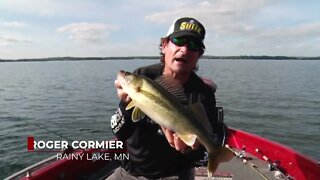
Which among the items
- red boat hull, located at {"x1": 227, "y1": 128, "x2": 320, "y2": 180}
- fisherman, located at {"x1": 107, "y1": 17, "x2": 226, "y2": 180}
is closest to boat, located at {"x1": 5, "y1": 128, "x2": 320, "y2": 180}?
red boat hull, located at {"x1": 227, "y1": 128, "x2": 320, "y2": 180}

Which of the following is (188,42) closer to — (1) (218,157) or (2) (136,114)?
(2) (136,114)

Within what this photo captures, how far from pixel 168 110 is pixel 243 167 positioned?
4865mm

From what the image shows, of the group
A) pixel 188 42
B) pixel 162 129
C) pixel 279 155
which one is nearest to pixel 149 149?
pixel 162 129

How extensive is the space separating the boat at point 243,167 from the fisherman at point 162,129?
2726 millimetres

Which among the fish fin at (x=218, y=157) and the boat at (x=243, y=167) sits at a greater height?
the fish fin at (x=218, y=157)

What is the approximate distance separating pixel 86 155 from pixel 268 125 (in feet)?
45.5

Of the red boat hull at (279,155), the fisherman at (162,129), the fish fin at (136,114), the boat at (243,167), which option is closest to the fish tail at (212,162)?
the fisherman at (162,129)

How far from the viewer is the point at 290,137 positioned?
664 inches

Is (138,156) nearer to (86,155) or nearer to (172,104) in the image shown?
(172,104)

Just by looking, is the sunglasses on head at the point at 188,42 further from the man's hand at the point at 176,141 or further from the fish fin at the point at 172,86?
the man's hand at the point at 176,141

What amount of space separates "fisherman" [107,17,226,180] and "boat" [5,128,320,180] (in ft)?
8.94

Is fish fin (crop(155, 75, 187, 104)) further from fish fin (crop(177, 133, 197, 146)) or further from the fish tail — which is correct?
the fish tail

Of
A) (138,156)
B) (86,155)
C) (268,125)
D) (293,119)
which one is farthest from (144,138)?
(293,119)

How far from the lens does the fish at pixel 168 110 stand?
9.95 feet
